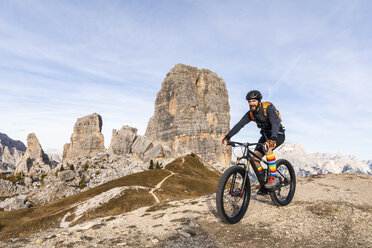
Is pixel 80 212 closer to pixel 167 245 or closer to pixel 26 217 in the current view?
pixel 26 217

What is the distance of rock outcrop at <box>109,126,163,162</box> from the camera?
486 feet

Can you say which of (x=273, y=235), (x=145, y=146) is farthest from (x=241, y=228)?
(x=145, y=146)

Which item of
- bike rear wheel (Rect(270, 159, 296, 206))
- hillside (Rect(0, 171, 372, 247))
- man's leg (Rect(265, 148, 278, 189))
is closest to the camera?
hillside (Rect(0, 171, 372, 247))

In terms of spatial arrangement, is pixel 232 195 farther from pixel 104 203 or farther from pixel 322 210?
pixel 104 203

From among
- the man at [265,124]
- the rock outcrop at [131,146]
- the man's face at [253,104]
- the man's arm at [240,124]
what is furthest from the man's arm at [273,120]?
the rock outcrop at [131,146]

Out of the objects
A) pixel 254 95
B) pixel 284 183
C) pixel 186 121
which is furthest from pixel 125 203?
pixel 186 121

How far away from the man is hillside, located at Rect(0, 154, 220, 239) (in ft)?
64.2

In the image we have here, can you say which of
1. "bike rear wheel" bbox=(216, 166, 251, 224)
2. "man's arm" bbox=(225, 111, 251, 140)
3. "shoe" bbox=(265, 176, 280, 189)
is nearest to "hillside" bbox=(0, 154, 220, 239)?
"bike rear wheel" bbox=(216, 166, 251, 224)

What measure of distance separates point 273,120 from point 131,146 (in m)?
152

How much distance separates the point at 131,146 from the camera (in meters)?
156

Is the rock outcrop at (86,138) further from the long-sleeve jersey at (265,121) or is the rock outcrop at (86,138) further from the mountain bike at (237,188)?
the mountain bike at (237,188)

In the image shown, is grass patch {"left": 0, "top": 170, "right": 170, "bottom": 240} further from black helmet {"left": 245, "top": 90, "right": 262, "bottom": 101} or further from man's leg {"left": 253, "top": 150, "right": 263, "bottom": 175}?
black helmet {"left": 245, "top": 90, "right": 262, "bottom": 101}

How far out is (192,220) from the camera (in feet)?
37.9

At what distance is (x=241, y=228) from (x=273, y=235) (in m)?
1.36
